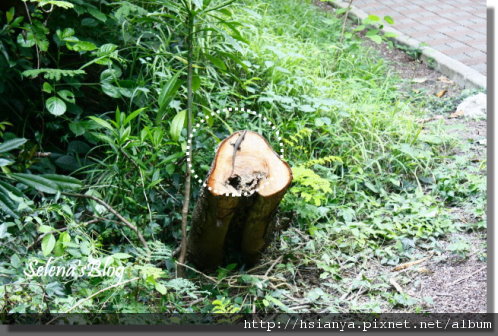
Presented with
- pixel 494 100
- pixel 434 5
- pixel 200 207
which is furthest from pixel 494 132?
pixel 434 5

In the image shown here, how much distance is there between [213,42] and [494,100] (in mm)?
2298

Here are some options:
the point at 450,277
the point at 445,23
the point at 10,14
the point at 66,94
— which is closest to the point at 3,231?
the point at 66,94

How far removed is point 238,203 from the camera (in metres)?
2.78

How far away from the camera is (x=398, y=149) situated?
12.9 feet

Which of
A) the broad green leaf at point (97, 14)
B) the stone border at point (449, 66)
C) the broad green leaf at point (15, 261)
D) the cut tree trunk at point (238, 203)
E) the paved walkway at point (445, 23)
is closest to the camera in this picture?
the broad green leaf at point (15, 261)

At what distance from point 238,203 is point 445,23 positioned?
165 inches

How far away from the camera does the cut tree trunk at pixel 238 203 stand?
275 centimetres

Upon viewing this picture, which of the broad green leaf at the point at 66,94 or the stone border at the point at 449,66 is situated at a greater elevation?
the broad green leaf at the point at 66,94

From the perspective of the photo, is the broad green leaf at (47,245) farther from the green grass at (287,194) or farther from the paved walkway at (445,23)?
the paved walkway at (445,23)

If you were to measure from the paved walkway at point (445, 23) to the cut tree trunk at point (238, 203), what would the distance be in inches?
113

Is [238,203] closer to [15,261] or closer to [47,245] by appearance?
[47,245]

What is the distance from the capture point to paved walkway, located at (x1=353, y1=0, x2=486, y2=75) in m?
5.50

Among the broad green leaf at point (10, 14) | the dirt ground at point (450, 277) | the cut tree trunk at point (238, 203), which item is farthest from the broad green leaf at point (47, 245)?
the dirt ground at point (450, 277)

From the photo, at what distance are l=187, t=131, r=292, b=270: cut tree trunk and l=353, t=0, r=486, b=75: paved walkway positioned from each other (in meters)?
2.86
